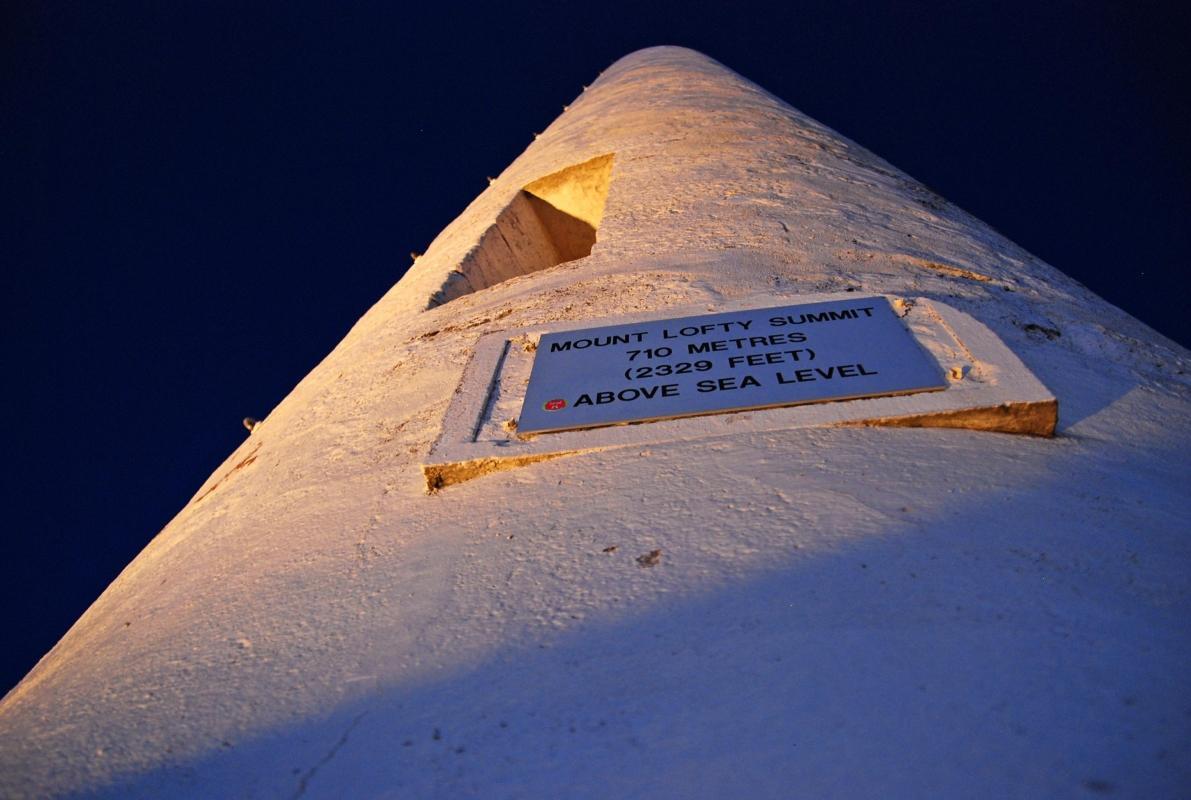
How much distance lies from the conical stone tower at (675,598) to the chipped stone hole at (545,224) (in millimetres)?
1327

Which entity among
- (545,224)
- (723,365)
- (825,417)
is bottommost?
(825,417)

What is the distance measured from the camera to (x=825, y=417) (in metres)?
1.48

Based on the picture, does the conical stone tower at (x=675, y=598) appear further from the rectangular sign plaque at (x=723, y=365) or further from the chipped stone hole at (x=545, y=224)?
the chipped stone hole at (x=545, y=224)

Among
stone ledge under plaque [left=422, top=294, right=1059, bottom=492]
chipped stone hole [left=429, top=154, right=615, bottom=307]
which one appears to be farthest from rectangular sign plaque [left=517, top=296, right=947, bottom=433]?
chipped stone hole [left=429, top=154, right=615, bottom=307]

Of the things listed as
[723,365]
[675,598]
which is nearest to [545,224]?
[723,365]

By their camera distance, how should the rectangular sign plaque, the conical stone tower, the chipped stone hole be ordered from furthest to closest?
the chipped stone hole → the rectangular sign plaque → the conical stone tower

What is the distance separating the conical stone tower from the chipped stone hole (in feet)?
4.35

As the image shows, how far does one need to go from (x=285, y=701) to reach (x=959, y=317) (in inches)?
63.0

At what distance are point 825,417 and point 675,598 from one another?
58cm

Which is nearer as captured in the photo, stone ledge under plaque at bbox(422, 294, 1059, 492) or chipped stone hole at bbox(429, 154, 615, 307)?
stone ledge under plaque at bbox(422, 294, 1059, 492)

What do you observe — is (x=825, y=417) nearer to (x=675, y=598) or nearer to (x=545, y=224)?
(x=675, y=598)

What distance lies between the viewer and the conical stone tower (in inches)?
33.7

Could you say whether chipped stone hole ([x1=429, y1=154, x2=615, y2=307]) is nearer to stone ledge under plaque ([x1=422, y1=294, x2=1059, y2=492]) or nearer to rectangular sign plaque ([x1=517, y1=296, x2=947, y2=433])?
rectangular sign plaque ([x1=517, y1=296, x2=947, y2=433])

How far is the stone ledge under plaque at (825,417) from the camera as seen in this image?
1.45 metres
